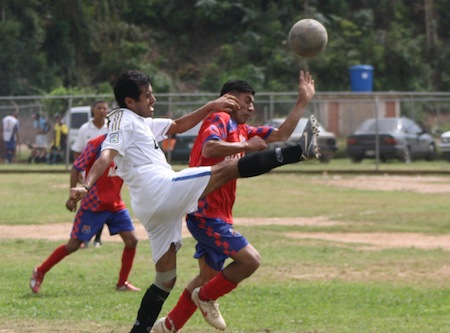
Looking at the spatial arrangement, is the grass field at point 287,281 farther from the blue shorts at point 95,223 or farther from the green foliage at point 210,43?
the green foliage at point 210,43

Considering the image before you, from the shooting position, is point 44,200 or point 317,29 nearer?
point 317,29

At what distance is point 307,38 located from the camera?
28.8 ft

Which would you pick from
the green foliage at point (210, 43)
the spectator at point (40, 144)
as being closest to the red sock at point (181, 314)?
the spectator at point (40, 144)

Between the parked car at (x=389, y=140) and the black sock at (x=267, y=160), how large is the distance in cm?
2413

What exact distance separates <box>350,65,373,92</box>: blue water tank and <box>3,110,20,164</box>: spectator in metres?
15.8

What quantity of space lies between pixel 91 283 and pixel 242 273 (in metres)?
3.83

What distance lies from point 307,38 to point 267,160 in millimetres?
1918

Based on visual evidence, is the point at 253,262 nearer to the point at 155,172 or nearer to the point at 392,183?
the point at 155,172

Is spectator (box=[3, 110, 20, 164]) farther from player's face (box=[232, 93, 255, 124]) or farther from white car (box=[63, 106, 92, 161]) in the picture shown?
player's face (box=[232, 93, 255, 124])

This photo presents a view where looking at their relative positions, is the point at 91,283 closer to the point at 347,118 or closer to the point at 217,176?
the point at 217,176

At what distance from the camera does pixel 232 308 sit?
9.55m

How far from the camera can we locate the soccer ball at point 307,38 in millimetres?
8781

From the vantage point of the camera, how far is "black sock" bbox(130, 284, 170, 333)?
25.0 feet

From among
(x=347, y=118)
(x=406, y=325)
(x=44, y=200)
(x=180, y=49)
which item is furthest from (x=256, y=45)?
(x=406, y=325)
